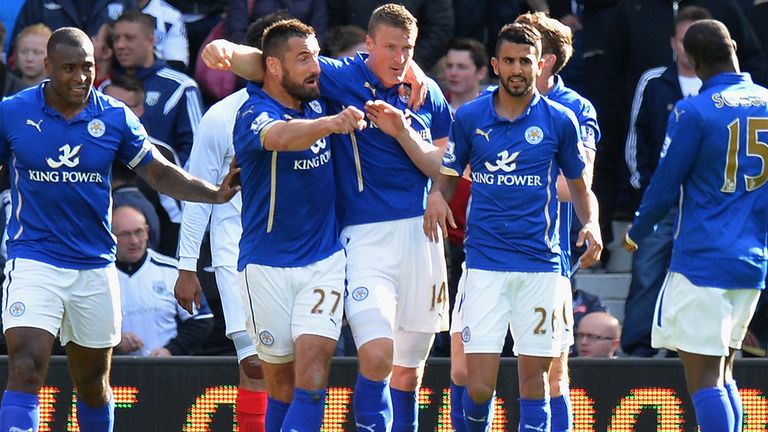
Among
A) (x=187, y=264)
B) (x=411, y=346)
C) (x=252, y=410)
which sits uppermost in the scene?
(x=187, y=264)

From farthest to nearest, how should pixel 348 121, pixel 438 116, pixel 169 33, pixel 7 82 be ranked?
pixel 169 33 → pixel 7 82 → pixel 438 116 → pixel 348 121

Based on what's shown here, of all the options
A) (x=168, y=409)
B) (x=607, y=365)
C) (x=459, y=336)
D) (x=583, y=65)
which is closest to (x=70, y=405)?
(x=168, y=409)

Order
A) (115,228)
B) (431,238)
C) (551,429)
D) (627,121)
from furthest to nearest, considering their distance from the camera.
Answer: (627,121) → (115,228) → (551,429) → (431,238)

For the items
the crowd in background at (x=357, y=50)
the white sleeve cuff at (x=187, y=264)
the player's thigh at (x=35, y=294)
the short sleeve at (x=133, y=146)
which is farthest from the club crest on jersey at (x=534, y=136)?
the crowd in background at (x=357, y=50)

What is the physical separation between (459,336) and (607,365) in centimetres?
111

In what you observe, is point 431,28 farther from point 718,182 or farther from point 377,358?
point 377,358

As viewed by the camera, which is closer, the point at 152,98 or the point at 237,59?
the point at 237,59

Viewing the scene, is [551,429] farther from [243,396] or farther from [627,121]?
[627,121]

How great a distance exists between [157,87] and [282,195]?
3.81 meters

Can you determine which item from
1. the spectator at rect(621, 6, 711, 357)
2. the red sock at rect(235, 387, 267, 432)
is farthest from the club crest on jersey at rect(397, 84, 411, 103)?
the spectator at rect(621, 6, 711, 357)

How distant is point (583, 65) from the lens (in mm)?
11734

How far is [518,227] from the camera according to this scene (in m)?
7.69

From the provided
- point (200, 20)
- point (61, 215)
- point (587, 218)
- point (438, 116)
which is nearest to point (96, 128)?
point (61, 215)

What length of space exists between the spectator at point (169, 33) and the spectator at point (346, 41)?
137 cm
